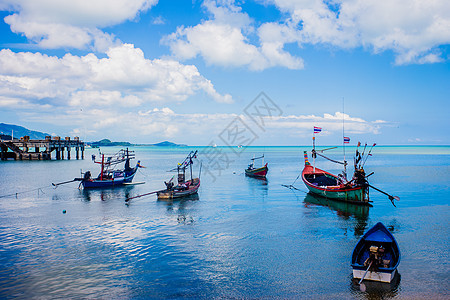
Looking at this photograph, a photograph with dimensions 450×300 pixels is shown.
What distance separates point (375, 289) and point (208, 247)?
10.7 meters

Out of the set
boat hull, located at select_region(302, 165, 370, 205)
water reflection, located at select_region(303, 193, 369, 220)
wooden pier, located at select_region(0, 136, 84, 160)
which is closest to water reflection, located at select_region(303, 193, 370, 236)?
water reflection, located at select_region(303, 193, 369, 220)

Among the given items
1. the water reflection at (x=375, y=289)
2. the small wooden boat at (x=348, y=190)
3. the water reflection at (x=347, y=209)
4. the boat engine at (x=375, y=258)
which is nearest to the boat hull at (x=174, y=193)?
the water reflection at (x=347, y=209)

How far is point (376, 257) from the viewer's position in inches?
614

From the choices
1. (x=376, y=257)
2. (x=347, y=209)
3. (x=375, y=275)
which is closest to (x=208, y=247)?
(x=375, y=275)

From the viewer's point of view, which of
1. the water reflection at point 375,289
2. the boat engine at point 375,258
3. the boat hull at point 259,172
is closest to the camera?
the water reflection at point 375,289

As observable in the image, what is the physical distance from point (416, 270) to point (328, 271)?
16.1 ft

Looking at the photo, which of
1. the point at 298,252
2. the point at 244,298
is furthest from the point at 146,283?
the point at 298,252

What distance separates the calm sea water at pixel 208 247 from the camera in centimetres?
1576

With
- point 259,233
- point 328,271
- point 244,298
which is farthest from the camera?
point 259,233

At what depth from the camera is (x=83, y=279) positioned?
16.8 meters

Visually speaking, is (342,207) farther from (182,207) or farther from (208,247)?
(208,247)

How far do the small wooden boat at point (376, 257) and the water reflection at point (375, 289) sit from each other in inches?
9.4

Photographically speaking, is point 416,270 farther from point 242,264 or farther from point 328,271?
point 242,264

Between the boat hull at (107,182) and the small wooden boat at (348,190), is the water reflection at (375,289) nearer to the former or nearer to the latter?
the small wooden boat at (348,190)
